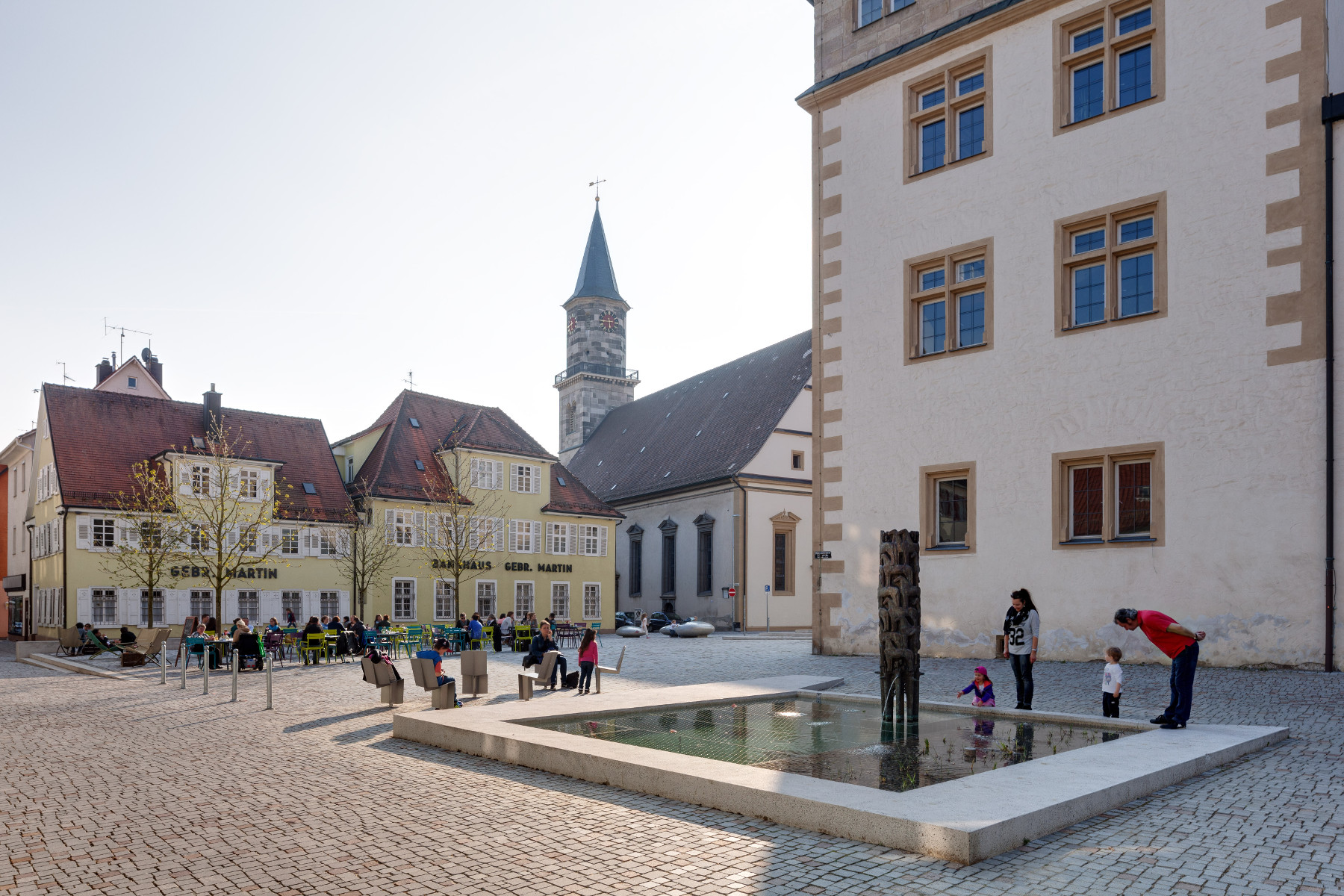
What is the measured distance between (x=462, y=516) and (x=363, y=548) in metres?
4.58

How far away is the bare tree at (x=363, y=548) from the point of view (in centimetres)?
4166

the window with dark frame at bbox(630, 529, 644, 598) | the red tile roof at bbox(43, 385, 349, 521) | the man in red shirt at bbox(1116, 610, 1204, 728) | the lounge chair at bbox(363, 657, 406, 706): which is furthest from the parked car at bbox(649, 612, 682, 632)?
the man in red shirt at bbox(1116, 610, 1204, 728)

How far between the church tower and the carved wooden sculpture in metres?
62.5

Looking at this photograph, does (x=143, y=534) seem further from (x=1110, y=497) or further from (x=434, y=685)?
(x=1110, y=497)

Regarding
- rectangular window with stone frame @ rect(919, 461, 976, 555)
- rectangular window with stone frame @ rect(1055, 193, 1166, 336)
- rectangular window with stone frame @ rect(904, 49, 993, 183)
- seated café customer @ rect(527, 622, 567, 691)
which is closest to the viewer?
rectangular window with stone frame @ rect(1055, 193, 1166, 336)

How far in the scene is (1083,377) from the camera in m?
19.4

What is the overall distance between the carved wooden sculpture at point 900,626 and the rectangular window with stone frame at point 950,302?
1001 centimetres

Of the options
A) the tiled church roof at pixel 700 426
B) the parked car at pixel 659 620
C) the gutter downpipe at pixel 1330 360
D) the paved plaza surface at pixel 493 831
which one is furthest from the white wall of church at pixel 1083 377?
the tiled church roof at pixel 700 426

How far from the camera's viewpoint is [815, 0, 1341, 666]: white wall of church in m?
17.0

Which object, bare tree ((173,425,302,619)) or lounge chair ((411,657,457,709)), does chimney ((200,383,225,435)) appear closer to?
A: bare tree ((173,425,302,619))

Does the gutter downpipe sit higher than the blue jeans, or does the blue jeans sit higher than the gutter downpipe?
the gutter downpipe

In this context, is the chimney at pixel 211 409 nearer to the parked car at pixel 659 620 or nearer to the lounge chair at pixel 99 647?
the lounge chair at pixel 99 647

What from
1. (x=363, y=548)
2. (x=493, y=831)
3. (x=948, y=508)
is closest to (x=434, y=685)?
(x=493, y=831)

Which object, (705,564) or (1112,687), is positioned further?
(705,564)
